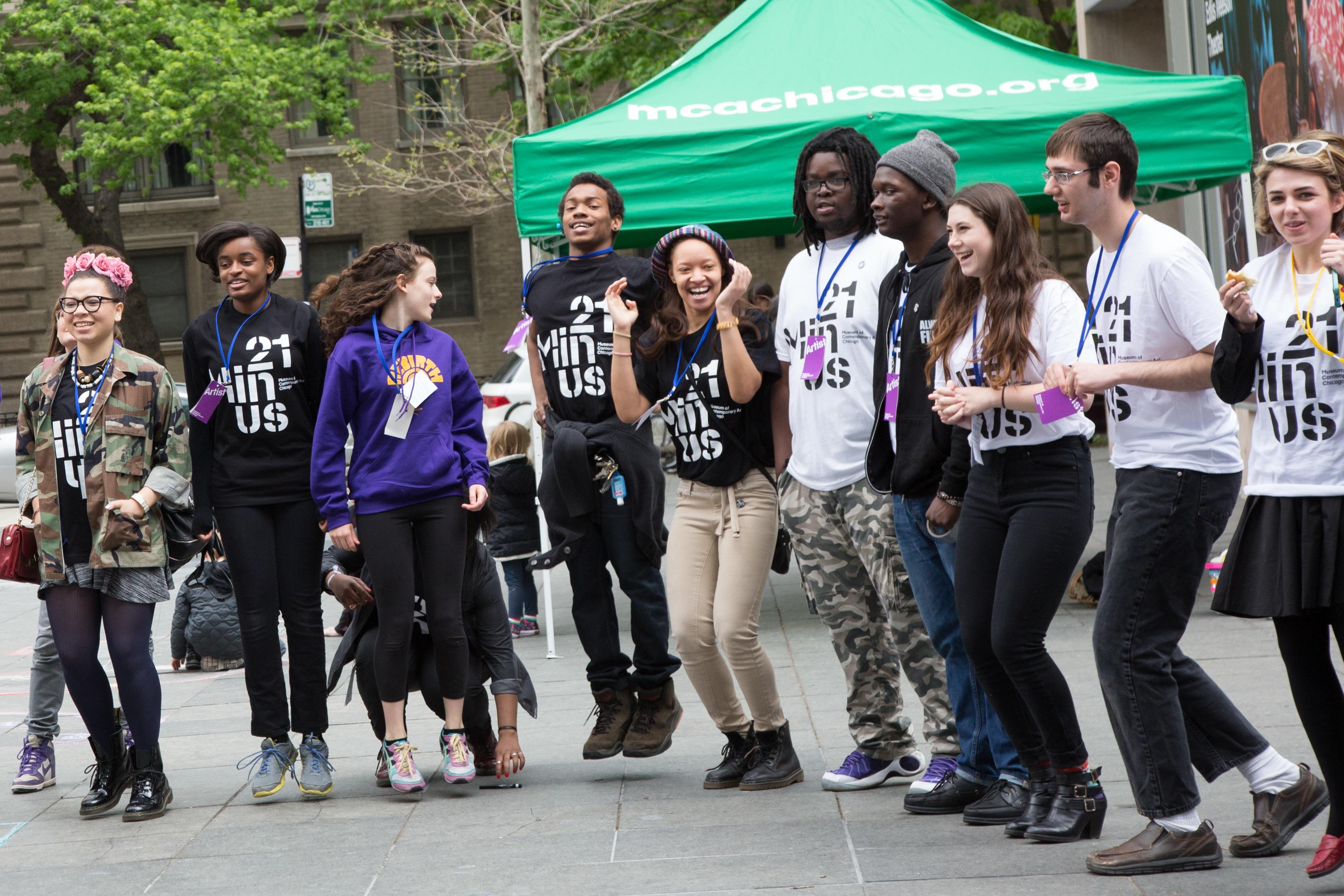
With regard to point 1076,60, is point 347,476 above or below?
below

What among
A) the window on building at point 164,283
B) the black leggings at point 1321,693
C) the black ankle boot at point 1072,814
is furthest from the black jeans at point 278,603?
the window on building at point 164,283

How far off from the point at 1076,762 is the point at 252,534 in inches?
116

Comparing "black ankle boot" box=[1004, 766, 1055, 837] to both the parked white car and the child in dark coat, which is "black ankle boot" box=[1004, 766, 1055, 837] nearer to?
the child in dark coat

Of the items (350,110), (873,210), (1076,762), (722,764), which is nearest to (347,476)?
(722,764)

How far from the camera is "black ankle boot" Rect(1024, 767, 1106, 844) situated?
430 centimetres

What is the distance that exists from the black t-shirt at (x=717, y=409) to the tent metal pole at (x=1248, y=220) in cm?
→ 726

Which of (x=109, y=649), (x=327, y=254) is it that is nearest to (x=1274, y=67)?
Answer: (x=109, y=649)

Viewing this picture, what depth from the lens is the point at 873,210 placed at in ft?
15.4

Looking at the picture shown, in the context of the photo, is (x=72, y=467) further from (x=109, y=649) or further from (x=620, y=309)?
(x=620, y=309)

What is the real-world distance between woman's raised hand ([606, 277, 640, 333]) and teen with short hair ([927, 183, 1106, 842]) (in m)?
1.18

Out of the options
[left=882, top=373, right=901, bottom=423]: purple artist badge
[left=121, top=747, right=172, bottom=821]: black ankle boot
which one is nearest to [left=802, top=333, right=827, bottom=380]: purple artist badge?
[left=882, top=373, right=901, bottom=423]: purple artist badge

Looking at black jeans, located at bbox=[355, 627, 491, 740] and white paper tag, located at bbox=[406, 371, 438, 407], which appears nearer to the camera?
white paper tag, located at bbox=[406, 371, 438, 407]

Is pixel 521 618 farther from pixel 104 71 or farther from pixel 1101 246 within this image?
pixel 104 71

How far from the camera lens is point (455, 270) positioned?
31578 mm
